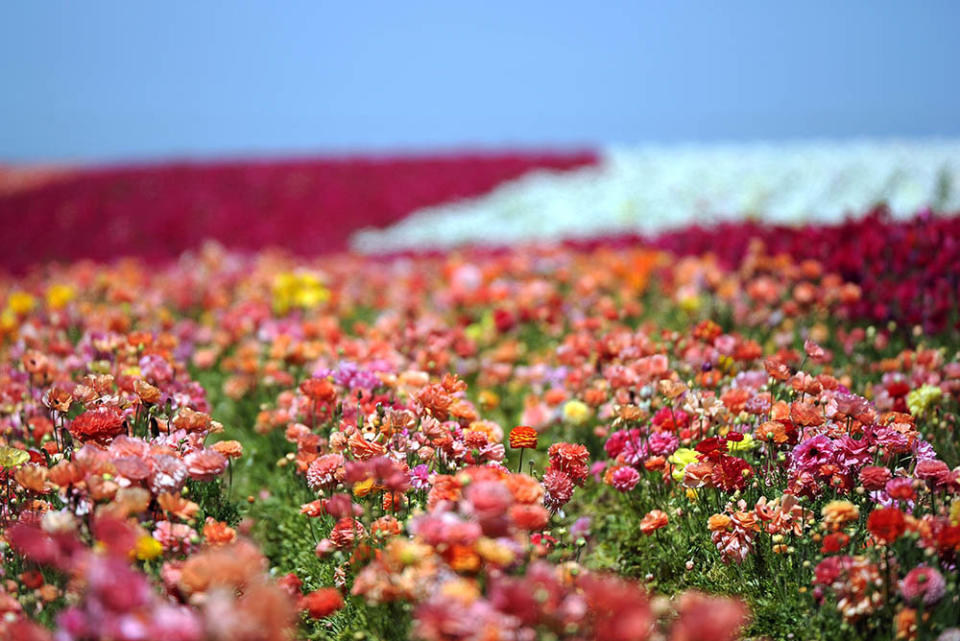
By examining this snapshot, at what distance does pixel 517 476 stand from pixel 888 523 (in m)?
0.88

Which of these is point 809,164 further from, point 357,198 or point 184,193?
point 184,193

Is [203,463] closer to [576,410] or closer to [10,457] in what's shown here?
[10,457]

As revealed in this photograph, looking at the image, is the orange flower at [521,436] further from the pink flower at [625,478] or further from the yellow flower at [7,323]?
the yellow flower at [7,323]

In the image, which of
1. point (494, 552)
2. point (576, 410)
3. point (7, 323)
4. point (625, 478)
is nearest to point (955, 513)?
point (625, 478)

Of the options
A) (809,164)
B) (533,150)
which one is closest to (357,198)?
(533,150)

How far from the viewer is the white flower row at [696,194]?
9445mm

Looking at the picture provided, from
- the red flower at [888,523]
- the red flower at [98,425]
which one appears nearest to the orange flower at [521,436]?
the red flower at [888,523]

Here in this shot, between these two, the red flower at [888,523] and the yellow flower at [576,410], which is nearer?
the red flower at [888,523]

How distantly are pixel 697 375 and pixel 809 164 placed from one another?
9.90m

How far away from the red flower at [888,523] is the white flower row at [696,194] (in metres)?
6.60

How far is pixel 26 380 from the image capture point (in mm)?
3459

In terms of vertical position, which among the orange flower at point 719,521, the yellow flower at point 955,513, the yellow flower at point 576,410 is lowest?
the orange flower at point 719,521

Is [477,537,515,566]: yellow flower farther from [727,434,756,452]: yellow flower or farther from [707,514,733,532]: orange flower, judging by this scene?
[727,434,756,452]: yellow flower

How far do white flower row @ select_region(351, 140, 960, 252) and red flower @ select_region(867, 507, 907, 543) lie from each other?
6.60 metres
